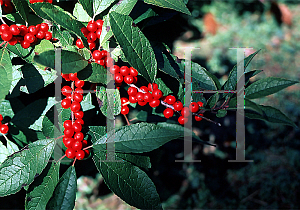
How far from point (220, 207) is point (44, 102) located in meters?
1.98

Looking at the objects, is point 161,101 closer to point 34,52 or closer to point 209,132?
point 34,52

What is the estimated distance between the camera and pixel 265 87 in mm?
906

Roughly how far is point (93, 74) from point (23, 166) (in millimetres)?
461

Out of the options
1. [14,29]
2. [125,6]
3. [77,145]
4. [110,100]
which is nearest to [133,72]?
[110,100]

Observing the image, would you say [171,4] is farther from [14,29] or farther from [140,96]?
[14,29]

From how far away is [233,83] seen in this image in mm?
949

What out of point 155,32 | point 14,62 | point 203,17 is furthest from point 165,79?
point 203,17

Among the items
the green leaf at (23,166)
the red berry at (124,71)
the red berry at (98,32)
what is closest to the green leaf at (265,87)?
the red berry at (124,71)

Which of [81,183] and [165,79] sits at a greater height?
[165,79]

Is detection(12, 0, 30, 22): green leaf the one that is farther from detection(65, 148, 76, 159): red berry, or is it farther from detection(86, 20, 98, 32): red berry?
detection(65, 148, 76, 159): red berry

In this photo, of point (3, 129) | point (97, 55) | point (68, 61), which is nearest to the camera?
point (68, 61)

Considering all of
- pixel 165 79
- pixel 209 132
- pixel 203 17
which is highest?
pixel 203 17

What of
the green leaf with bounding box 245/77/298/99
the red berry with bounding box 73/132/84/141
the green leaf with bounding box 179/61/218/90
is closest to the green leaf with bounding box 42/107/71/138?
the red berry with bounding box 73/132/84/141

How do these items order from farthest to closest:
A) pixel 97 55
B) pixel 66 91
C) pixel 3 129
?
pixel 3 129, pixel 66 91, pixel 97 55
